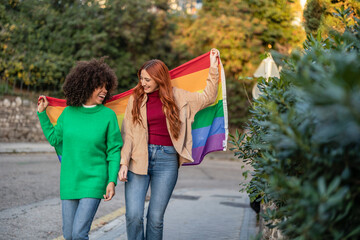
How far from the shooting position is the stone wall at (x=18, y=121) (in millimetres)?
18344

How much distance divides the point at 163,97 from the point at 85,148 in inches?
31.7

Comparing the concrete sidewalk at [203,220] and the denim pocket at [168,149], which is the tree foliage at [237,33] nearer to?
the concrete sidewalk at [203,220]

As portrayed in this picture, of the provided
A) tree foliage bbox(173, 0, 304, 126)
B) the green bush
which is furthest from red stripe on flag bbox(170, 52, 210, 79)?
tree foliage bbox(173, 0, 304, 126)

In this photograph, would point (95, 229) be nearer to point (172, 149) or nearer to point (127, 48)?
point (172, 149)

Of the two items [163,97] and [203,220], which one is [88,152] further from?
[203,220]

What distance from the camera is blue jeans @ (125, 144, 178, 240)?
3619 mm

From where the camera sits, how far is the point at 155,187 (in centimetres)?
369

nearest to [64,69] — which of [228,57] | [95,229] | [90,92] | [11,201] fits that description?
[228,57]

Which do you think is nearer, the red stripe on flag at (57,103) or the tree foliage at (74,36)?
the red stripe on flag at (57,103)

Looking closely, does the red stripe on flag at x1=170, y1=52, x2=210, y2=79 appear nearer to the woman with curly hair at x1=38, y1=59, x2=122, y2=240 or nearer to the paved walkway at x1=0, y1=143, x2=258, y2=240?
the woman with curly hair at x1=38, y1=59, x2=122, y2=240

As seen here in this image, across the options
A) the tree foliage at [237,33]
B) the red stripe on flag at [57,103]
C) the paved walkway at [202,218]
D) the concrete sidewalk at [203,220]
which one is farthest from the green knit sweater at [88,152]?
the tree foliage at [237,33]

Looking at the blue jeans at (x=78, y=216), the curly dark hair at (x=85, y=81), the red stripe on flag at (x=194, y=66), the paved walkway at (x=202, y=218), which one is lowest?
the paved walkway at (x=202, y=218)

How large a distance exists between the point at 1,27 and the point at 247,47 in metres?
11.7

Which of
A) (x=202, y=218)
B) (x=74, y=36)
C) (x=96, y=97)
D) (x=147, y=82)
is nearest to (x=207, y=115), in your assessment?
(x=147, y=82)
